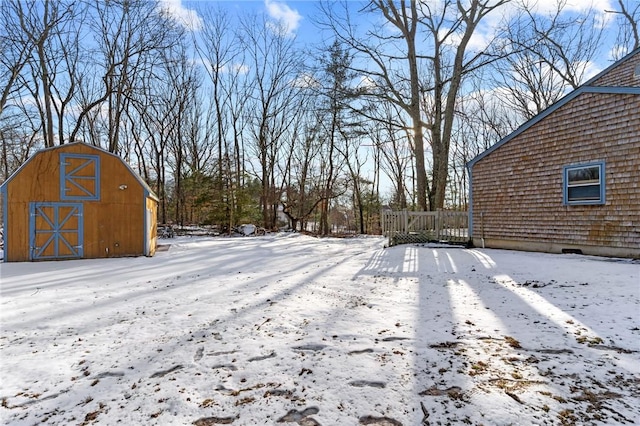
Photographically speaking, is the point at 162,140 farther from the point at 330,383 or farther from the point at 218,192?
the point at 330,383

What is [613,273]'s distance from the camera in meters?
6.06

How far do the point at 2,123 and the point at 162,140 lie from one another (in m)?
8.37

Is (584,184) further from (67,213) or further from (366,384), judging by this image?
(67,213)


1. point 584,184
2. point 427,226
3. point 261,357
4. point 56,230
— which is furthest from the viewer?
point 427,226

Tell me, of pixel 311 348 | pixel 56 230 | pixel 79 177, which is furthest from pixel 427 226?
pixel 56 230

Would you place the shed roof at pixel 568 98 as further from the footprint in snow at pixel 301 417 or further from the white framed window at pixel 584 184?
the footprint in snow at pixel 301 417

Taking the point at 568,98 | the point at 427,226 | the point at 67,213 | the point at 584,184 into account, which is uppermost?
the point at 568,98

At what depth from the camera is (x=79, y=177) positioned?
9.67m

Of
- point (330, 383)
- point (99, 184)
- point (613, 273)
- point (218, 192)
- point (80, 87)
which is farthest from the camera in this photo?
point (80, 87)

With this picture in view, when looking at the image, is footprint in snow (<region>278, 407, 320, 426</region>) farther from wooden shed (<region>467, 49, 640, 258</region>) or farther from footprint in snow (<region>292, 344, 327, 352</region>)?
wooden shed (<region>467, 49, 640, 258</region>)

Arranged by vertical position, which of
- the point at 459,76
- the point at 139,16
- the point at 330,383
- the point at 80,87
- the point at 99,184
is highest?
the point at 139,16

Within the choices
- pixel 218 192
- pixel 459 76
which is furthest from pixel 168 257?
pixel 459 76

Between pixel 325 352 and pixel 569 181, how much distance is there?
9508mm

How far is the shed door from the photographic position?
9289 millimetres
